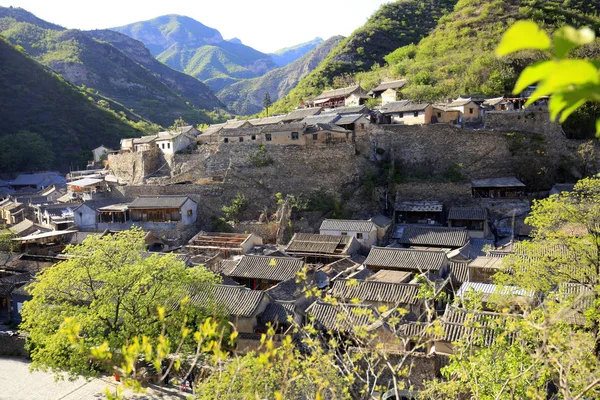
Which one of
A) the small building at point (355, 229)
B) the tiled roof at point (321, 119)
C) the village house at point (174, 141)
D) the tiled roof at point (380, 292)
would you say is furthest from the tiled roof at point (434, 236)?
the village house at point (174, 141)

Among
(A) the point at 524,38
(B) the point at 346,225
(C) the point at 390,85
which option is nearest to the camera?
(A) the point at 524,38

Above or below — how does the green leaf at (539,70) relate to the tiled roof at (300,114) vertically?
above

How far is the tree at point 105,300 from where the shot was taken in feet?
43.9

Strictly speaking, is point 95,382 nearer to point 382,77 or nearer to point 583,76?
point 583,76

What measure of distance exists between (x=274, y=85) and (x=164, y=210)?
10195cm

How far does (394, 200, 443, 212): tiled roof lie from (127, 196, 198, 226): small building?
1423 centimetres

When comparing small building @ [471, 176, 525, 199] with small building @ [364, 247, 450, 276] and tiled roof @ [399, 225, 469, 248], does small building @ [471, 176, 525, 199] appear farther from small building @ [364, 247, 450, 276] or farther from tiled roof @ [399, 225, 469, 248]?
small building @ [364, 247, 450, 276]

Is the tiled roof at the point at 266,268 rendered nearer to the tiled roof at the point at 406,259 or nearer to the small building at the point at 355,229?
the tiled roof at the point at 406,259

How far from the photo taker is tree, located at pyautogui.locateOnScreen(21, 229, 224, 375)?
13367 millimetres

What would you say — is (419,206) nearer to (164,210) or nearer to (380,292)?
(380,292)

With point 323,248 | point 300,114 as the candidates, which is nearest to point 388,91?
point 300,114

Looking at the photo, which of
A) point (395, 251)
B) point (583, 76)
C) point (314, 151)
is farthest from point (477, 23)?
point (583, 76)

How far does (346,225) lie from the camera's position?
2708 centimetres

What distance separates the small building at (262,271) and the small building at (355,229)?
553 cm
